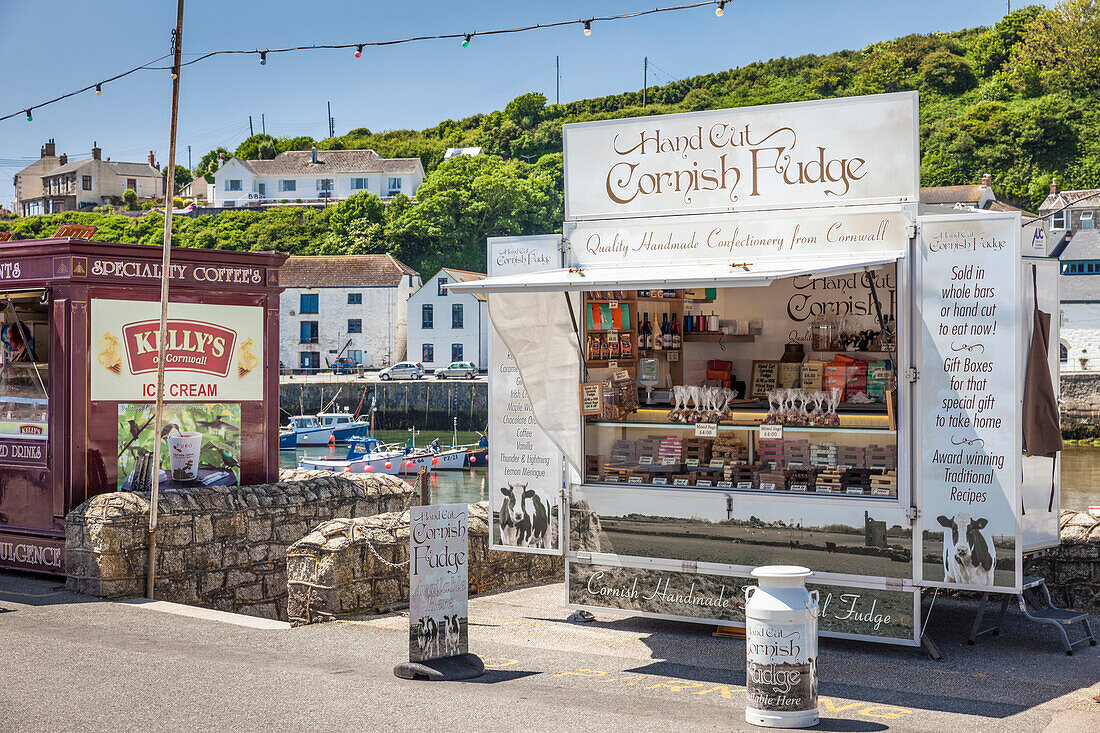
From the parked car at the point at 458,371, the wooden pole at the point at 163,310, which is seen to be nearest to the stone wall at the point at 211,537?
the wooden pole at the point at 163,310

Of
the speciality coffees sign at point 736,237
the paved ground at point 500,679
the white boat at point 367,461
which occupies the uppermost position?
the speciality coffees sign at point 736,237

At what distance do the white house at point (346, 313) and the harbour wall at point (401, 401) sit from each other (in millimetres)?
7143

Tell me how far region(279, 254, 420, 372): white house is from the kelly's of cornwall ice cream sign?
2350 inches

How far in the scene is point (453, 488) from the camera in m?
42.9

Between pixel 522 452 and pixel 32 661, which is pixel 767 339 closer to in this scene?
pixel 522 452

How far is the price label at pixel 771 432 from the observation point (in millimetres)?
8445

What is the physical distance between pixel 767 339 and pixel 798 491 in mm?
1996

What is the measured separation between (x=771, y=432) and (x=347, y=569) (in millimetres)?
3674

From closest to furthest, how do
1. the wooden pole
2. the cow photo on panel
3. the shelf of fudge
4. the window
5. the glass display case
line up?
the shelf of fudge, the glass display case, the cow photo on panel, the wooden pole, the window

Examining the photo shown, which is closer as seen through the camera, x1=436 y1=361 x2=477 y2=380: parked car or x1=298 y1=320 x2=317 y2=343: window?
x1=436 y1=361 x2=477 y2=380: parked car

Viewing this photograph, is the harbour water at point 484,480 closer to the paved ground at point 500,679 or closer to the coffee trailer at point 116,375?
the coffee trailer at point 116,375

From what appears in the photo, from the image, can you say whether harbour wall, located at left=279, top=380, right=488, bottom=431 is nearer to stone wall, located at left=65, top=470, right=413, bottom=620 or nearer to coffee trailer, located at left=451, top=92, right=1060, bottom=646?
stone wall, located at left=65, top=470, right=413, bottom=620

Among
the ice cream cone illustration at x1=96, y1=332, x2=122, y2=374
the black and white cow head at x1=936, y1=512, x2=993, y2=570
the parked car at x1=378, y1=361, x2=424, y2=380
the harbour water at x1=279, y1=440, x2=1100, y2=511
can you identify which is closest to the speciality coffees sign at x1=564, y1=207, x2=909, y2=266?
the black and white cow head at x1=936, y1=512, x2=993, y2=570

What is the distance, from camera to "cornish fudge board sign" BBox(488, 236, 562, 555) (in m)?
9.45
